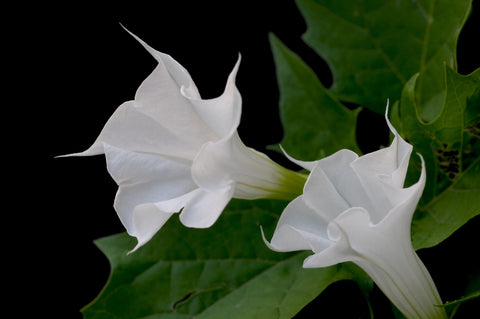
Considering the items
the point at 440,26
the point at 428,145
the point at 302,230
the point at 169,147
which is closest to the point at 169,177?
the point at 169,147

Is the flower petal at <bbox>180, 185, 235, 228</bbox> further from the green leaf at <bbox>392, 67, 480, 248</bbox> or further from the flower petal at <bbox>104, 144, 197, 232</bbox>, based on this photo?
the green leaf at <bbox>392, 67, 480, 248</bbox>

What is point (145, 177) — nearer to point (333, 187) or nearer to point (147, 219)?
point (147, 219)

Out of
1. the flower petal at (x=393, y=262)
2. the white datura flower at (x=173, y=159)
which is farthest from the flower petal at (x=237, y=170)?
the flower petal at (x=393, y=262)

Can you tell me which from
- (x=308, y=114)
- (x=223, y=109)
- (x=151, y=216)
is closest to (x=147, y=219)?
(x=151, y=216)

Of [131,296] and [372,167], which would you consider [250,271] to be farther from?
[372,167]

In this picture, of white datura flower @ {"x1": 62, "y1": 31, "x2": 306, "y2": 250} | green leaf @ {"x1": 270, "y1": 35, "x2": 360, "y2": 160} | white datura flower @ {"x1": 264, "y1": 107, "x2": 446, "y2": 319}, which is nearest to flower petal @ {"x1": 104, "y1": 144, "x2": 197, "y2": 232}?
white datura flower @ {"x1": 62, "y1": 31, "x2": 306, "y2": 250}
